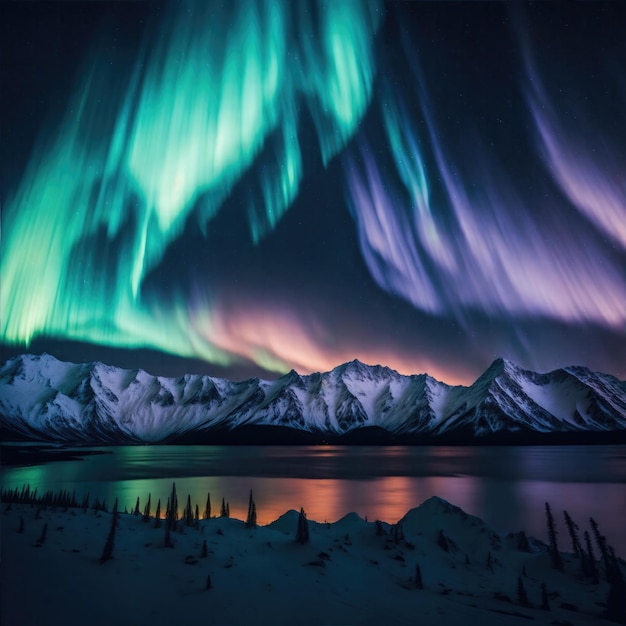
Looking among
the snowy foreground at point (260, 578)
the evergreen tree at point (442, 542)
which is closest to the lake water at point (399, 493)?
the evergreen tree at point (442, 542)

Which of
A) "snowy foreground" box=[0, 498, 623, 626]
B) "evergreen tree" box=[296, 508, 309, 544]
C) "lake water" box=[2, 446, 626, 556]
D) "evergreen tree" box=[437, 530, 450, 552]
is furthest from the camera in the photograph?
"lake water" box=[2, 446, 626, 556]

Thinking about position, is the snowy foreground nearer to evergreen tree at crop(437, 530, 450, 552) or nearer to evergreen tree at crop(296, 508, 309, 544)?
evergreen tree at crop(437, 530, 450, 552)

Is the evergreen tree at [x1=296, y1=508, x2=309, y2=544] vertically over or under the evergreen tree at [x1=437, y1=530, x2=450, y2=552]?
over

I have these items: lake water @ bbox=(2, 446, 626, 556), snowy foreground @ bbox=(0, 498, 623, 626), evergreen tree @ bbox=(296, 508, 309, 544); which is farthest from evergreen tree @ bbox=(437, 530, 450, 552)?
lake water @ bbox=(2, 446, 626, 556)

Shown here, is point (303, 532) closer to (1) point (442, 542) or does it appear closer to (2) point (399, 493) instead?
(1) point (442, 542)

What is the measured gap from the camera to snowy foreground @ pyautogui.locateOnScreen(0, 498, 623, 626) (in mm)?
11016

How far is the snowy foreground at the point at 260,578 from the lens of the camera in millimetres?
11016

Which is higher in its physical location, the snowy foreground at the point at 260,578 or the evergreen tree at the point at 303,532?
the evergreen tree at the point at 303,532

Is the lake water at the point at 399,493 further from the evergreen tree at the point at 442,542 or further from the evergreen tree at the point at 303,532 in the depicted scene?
the evergreen tree at the point at 303,532

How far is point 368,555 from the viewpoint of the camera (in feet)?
58.2

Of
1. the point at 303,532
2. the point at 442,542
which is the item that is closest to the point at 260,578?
the point at 303,532

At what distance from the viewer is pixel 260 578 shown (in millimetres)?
13570

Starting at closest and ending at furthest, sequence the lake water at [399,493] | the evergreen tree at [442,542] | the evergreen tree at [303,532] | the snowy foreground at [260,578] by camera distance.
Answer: the snowy foreground at [260,578] < the evergreen tree at [303,532] < the evergreen tree at [442,542] < the lake water at [399,493]

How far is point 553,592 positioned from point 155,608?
1495 centimetres
